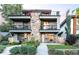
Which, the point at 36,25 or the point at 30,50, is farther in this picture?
the point at 36,25

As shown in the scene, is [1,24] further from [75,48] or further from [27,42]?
[75,48]

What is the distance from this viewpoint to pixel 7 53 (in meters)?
13.6

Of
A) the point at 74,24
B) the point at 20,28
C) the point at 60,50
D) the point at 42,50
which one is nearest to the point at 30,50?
the point at 42,50

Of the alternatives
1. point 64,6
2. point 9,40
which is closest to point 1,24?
point 9,40

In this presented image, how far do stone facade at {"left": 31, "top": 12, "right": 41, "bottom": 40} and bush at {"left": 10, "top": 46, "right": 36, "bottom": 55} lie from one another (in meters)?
0.27

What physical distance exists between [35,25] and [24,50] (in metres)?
0.53

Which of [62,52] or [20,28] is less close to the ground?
[20,28]

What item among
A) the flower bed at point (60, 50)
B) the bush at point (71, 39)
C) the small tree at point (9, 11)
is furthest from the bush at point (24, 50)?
the bush at point (71, 39)

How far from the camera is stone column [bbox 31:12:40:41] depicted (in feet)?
45.0

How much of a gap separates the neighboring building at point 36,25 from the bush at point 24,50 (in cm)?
22

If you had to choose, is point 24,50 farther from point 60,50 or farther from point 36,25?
point 60,50

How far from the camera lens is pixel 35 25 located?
45.0 feet

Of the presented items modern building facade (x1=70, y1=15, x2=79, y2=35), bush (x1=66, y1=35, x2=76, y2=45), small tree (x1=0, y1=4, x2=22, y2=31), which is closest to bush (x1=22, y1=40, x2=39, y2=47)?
small tree (x1=0, y1=4, x2=22, y2=31)
